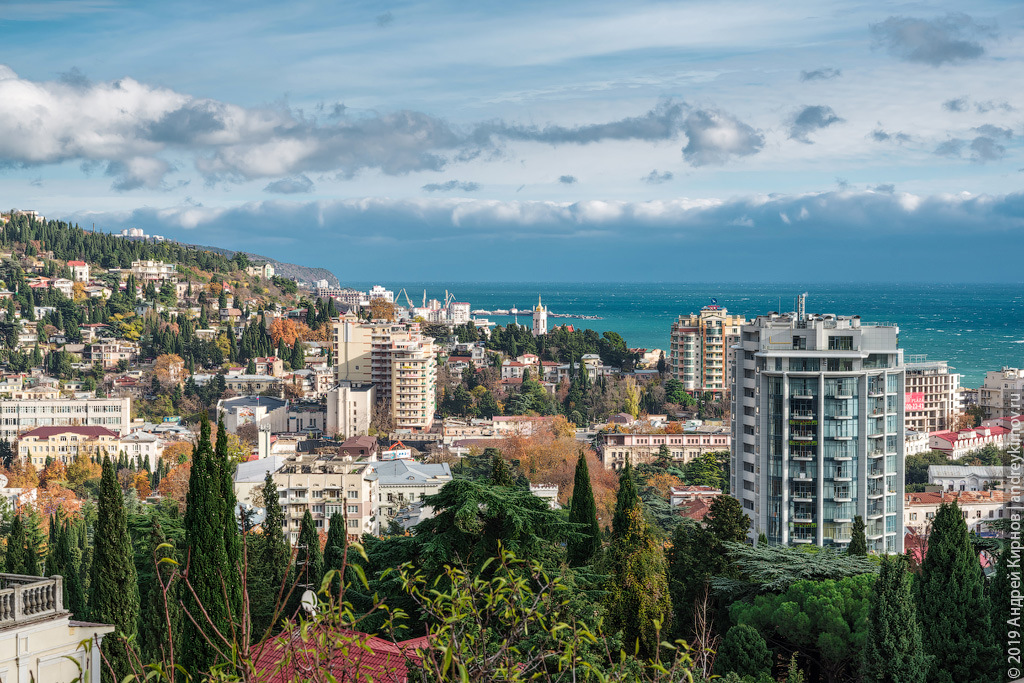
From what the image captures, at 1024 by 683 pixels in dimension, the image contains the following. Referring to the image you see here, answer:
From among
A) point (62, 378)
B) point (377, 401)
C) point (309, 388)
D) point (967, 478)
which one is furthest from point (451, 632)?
point (62, 378)

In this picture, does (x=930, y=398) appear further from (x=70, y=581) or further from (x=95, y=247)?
(x=95, y=247)

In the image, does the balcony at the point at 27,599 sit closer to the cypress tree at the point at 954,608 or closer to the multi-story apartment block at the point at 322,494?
the cypress tree at the point at 954,608

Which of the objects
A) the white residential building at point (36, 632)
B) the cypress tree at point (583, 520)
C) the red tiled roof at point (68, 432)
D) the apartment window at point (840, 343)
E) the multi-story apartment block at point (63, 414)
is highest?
the apartment window at point (840, 343)

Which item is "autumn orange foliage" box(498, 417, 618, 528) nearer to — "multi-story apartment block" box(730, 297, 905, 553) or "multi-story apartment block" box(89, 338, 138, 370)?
"multi-story apartment block" box(730, 297, 905, 553)

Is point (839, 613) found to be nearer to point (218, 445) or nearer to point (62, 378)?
point (218, 445)

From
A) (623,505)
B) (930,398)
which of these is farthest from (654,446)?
(623,505)

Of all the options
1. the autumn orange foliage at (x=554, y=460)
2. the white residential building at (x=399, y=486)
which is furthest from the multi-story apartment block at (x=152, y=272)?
the white residential building at (x=399, y=486)
